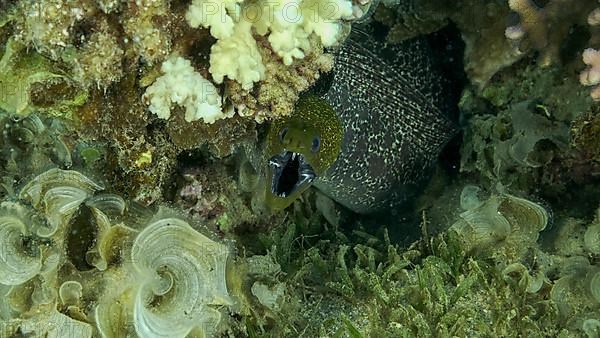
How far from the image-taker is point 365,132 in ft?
12.5

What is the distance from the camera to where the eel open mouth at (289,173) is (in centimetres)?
294

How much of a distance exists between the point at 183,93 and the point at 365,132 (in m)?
1.67

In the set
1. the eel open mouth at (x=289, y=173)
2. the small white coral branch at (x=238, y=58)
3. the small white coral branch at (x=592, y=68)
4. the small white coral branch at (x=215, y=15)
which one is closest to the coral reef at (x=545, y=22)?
the small white coral branch at (x=592, y=68)

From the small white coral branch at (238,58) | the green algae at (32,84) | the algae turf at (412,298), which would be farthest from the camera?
the algae turf at (412,298)

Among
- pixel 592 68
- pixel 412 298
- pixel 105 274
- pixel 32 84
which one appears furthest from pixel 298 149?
pixel 592 68

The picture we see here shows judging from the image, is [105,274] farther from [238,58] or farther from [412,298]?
[412,298]

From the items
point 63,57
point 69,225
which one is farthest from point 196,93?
point 69,225

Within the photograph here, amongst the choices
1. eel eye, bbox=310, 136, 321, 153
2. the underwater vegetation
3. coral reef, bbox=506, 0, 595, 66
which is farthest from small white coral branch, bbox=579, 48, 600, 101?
eel eye, bbox=310, 136, 321, 153

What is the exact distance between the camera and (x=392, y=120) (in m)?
4.01

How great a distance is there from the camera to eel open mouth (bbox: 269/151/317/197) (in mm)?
2943

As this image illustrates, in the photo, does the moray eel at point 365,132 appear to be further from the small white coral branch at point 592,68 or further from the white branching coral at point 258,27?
the small white coral branch at point 592,68

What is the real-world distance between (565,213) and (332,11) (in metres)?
2.03

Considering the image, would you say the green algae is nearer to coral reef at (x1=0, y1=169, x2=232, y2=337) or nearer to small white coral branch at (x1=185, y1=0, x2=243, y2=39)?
coral reef at (x1=0, y1=169, x2=232, y2=337)

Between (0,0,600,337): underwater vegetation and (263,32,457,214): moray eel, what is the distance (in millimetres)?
17
